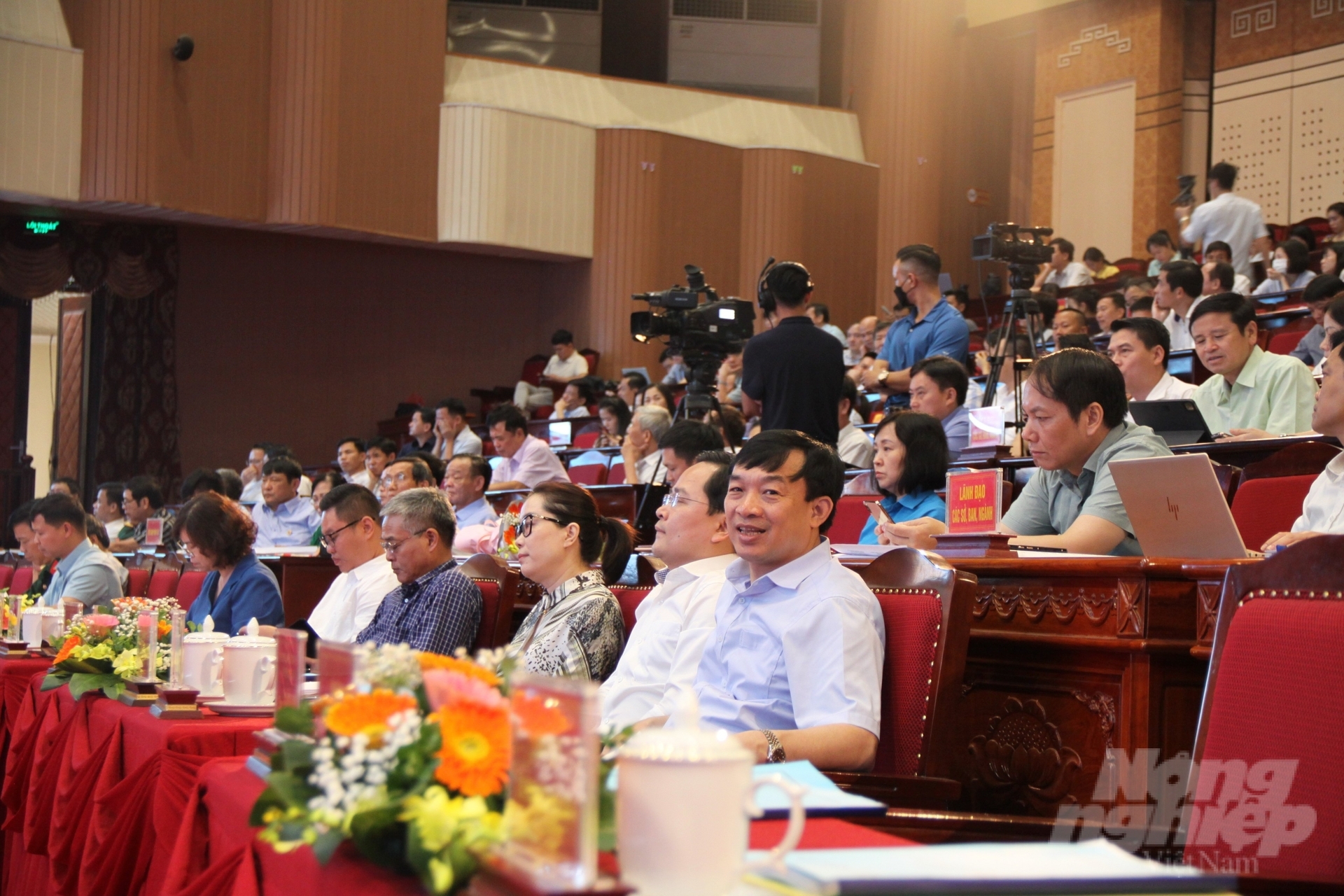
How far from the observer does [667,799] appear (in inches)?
31.9

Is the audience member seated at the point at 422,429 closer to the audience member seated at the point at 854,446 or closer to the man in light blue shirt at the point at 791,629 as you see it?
the audience member seated at the point at 854,446

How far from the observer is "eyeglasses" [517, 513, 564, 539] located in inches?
97.1

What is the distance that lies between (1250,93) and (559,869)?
11.4 metres

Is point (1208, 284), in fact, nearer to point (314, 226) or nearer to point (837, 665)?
point (837, 665)

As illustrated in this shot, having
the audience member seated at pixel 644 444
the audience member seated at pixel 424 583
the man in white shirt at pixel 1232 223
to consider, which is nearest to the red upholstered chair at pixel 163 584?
the audience member seated at pixel 424 583

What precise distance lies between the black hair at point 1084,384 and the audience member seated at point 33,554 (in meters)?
3.82

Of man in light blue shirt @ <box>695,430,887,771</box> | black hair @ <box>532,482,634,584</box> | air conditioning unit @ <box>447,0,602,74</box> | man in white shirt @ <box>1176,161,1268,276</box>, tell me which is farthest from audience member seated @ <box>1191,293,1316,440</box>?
air conditioning unit @ <box>447,0,602,74</box>

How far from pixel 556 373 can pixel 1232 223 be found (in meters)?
5.19

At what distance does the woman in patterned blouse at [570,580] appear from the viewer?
2.27 metres

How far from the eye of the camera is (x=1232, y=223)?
26.5 feet

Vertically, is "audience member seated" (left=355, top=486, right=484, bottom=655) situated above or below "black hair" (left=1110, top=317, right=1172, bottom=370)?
below

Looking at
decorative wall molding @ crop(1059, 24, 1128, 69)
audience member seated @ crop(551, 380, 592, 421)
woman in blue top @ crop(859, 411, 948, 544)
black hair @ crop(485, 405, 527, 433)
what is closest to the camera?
woman in blue top @ crop(859, 411, 948, 544)

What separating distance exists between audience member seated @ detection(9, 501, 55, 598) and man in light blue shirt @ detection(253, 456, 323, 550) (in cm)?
114

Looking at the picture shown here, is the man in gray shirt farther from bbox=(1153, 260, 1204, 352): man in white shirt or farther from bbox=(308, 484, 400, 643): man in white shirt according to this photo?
bbox=(1153, 260, 1204, 352): man in white shirt
